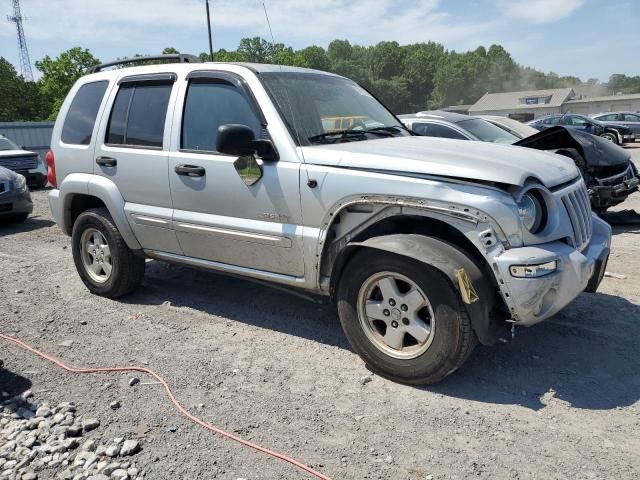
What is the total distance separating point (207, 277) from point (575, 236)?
382 centimetres

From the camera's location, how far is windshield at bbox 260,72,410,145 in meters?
3.91

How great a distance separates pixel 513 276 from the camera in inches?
118

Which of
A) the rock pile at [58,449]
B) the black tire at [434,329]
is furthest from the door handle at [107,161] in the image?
the black tire at [434,329]

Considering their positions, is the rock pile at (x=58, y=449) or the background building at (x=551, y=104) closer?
the rock pile at (x=58, y=449)

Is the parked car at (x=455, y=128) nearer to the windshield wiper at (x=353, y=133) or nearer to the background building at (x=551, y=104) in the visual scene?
the windshield wiper at (x=353, y=133)

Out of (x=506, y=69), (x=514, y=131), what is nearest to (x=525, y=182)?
(x=514, y=131)

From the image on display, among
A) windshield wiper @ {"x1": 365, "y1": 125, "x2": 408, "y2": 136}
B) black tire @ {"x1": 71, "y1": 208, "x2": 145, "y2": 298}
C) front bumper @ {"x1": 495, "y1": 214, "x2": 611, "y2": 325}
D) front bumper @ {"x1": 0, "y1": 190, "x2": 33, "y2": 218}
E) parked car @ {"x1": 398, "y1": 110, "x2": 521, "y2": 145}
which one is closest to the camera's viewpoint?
front bumper @ {"x1": 495, "y1": 214, "x2": 611, "y2": 325}

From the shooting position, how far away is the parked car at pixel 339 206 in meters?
3.13

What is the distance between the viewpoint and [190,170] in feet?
13.9

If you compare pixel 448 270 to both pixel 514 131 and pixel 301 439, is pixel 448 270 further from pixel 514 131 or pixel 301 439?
pixel 514 131

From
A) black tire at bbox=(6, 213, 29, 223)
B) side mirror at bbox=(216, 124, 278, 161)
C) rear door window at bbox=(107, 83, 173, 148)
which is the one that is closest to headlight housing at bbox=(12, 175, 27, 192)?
black tire at bbox=(6, 213, 29, 223)

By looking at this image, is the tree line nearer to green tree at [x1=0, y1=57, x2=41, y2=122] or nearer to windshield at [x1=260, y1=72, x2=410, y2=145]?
green tree at [x1=0, y1=57, x2=41, y2=122]

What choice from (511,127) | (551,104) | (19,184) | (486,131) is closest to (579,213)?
(486,131)

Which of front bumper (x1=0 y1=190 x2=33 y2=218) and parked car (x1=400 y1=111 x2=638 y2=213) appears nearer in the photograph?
parked car (x1=400 y1=111 x2=638 y2=213)
